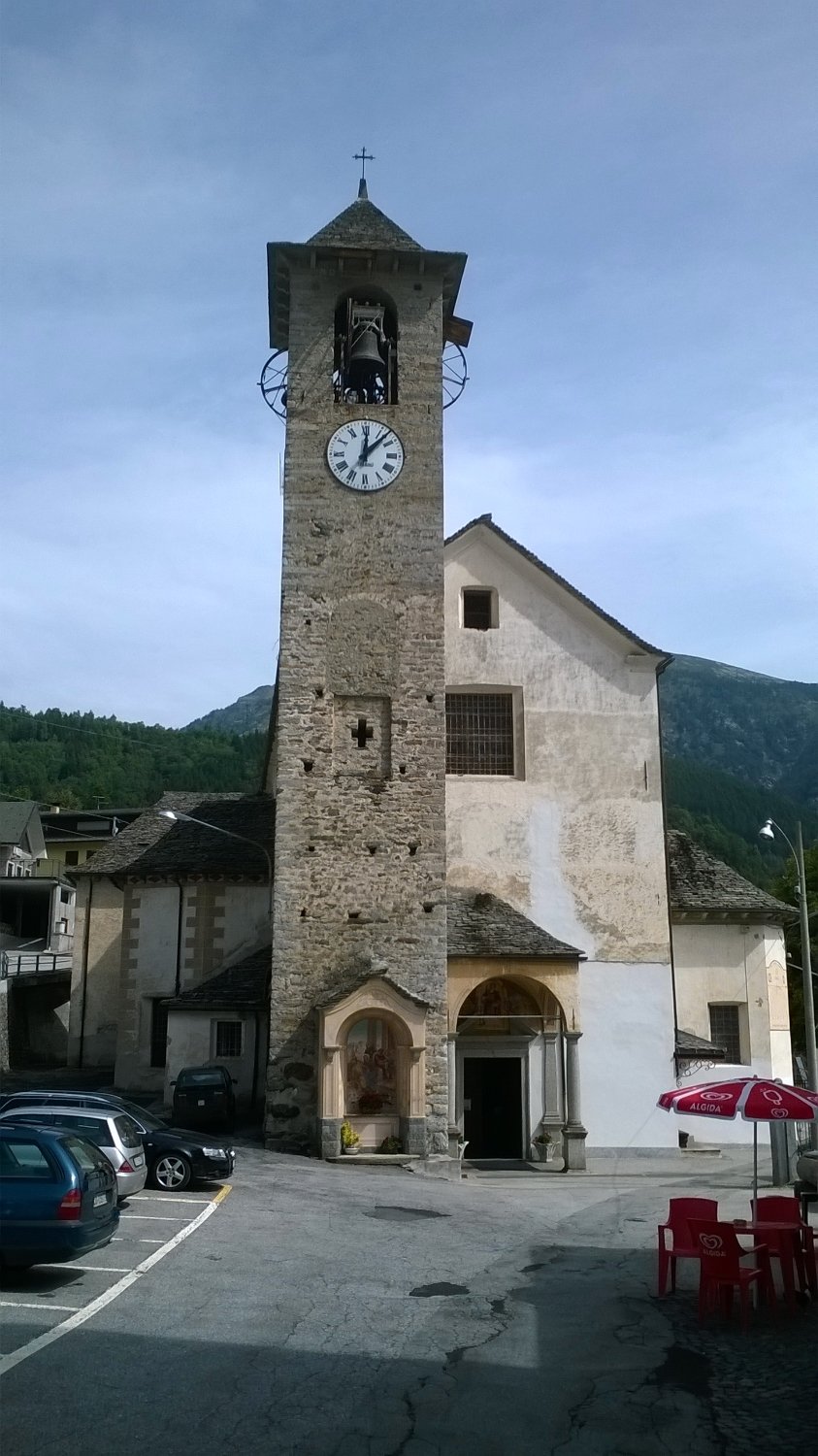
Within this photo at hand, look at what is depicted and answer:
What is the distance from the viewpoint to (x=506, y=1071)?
26359 millimetres

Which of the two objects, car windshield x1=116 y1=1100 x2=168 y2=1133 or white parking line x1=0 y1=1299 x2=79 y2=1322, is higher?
car windshield x1=116 y1=1100 x2=168 y2=1133

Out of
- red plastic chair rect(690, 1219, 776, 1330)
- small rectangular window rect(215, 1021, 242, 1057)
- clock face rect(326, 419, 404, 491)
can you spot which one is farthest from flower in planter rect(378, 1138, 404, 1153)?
clock face rect(326, 419, 404, 491)

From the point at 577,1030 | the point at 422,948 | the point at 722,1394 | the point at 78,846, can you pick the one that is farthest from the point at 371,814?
the point at 78,846

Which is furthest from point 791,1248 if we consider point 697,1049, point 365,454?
point 365,454

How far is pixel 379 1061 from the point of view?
23.7 m

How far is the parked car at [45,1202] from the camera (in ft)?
36.6

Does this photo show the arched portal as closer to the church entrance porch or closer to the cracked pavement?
the church entrance porch

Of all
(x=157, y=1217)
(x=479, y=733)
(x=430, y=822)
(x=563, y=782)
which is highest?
(x=479, y=733)

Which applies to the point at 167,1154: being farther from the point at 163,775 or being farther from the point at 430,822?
the point at 163,775

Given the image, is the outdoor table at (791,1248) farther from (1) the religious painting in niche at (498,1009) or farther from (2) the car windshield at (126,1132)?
(1) the religious painting in niche at (498,1009)

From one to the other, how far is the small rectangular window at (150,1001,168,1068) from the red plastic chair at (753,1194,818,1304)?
2271 centimetres

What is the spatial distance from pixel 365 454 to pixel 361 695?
5561 mm

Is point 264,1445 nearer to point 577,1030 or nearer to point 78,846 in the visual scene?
point 577,1030

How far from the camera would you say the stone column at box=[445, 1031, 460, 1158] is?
2388 centimetres
